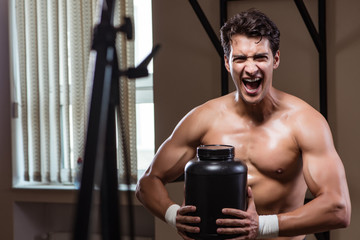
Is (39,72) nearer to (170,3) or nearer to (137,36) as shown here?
(137,36)

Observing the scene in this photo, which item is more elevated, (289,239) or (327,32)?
(327,32)

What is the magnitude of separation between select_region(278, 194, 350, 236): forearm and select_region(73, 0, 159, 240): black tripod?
0.69 meters

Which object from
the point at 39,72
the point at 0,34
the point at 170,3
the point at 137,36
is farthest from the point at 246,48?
the point at 0,34

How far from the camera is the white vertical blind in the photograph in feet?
7.30

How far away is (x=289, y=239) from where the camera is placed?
4.59ft

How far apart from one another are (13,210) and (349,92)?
5.61 ft

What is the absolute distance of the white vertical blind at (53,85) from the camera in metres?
2.22

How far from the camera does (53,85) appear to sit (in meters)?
2.30

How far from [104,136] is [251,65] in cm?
81

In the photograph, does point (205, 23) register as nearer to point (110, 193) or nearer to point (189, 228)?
point (189, 228)

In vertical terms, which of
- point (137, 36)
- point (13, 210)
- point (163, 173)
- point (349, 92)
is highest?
point (137, 36)

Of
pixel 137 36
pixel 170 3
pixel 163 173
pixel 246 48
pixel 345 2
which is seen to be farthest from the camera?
pixel 137 36

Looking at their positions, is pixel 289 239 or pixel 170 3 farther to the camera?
pixel 170 3

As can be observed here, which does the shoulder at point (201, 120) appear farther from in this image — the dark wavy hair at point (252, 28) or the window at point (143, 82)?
the window at point (143, 82)
